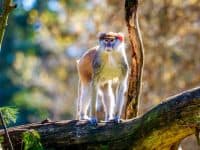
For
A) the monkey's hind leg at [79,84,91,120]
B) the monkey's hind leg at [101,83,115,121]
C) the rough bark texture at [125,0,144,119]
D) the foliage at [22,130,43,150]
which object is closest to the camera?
the foliage at [22,130,43,150]

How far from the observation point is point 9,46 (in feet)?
110

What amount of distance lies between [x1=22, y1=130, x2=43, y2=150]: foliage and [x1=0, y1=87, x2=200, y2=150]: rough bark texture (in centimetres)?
17

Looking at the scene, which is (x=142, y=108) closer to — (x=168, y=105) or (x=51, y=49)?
(x=168, y=105)

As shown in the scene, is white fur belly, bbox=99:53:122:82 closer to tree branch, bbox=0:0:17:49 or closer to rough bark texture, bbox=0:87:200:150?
rough bark texture, bbox=0:87:200:150

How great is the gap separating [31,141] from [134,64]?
68.1 inches

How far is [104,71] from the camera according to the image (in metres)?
8.23

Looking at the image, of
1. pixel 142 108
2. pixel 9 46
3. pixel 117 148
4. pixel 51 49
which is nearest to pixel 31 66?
pixel 51 49

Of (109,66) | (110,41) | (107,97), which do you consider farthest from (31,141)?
(107,97)

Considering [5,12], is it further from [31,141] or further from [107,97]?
[107,97]

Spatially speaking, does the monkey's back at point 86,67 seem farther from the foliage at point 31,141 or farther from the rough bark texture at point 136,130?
the foliage at point 31,141

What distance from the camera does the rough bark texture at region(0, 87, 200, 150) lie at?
6.28 meters

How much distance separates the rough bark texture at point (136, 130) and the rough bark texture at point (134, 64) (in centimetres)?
115

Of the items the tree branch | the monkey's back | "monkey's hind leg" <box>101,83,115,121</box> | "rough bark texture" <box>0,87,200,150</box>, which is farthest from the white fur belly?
the tree branch

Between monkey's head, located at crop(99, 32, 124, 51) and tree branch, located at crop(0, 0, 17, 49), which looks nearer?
tree branch, located at crop(0, 0, 17, 49)
